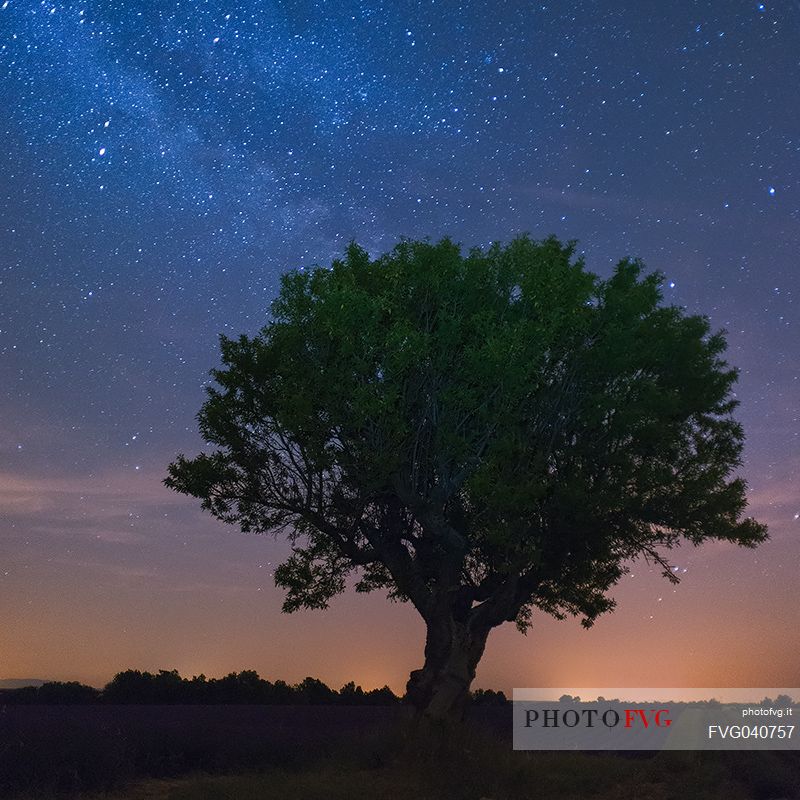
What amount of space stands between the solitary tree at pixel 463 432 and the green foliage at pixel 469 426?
0.19ft

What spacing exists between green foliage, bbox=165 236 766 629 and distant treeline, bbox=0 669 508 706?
32.9 ft

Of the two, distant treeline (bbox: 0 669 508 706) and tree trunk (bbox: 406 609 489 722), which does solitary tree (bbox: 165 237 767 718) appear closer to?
tree trunk (bbox: 406 609 489 722)

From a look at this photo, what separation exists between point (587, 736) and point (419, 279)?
15182mm

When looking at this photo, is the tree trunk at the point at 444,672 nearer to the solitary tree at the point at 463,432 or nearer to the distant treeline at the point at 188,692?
the solitary tree at the point at 463,432

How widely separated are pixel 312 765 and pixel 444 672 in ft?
14.7

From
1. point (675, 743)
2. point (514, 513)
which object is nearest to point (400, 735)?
point (514, 513)

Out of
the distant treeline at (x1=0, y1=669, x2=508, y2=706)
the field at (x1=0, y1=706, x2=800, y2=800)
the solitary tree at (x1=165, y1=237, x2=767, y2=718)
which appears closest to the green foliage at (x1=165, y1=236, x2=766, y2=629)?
the solitary tree at (x1=165, y1=237, x2=767, y2=718)

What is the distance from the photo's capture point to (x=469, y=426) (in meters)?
23.3

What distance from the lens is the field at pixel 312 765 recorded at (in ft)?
55.3

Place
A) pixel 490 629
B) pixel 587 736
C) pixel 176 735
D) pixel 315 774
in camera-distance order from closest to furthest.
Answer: pixel 315 774 → pixel 176 735 → pixel 490 629 → pixel 587 736

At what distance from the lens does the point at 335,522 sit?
2533cm

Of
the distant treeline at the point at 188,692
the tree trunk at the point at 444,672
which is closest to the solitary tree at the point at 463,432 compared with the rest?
the tree trunk at the point at 444,672

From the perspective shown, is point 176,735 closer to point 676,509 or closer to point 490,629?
point 490,629

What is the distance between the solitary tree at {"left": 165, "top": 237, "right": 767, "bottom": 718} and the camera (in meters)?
22.5
